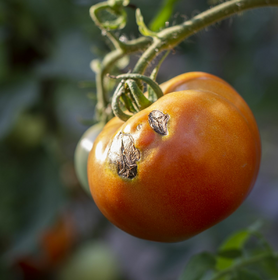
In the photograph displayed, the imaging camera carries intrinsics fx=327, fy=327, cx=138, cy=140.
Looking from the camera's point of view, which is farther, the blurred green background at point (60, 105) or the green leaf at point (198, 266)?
the blurred green background at point (60, 105)

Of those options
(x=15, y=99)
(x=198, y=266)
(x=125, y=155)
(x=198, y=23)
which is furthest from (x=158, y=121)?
(x=15, y=99)

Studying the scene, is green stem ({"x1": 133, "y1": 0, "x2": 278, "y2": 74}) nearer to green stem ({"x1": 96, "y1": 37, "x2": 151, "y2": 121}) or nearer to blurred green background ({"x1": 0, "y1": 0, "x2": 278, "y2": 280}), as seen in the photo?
green stem ({"x1": 96, "y1": 37, "x2": 151, "y2": 121})

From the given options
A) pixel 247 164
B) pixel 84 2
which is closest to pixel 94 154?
pixel 247 164

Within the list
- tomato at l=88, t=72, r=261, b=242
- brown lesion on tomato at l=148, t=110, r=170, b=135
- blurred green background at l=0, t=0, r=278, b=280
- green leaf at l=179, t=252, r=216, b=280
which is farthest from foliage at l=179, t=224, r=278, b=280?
blurred green background at l=0, t=0, r=278, b=280

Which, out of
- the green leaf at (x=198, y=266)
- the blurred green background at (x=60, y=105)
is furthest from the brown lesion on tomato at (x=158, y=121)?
the blurred green background at (x=60, y=105)

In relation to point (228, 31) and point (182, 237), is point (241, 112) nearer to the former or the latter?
point (182, 237)

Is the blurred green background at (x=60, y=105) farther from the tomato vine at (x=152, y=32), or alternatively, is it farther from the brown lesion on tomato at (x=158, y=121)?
the brown lesion on tomato at (x=158, y=121)

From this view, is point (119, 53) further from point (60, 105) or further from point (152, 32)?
point (60, 105)
